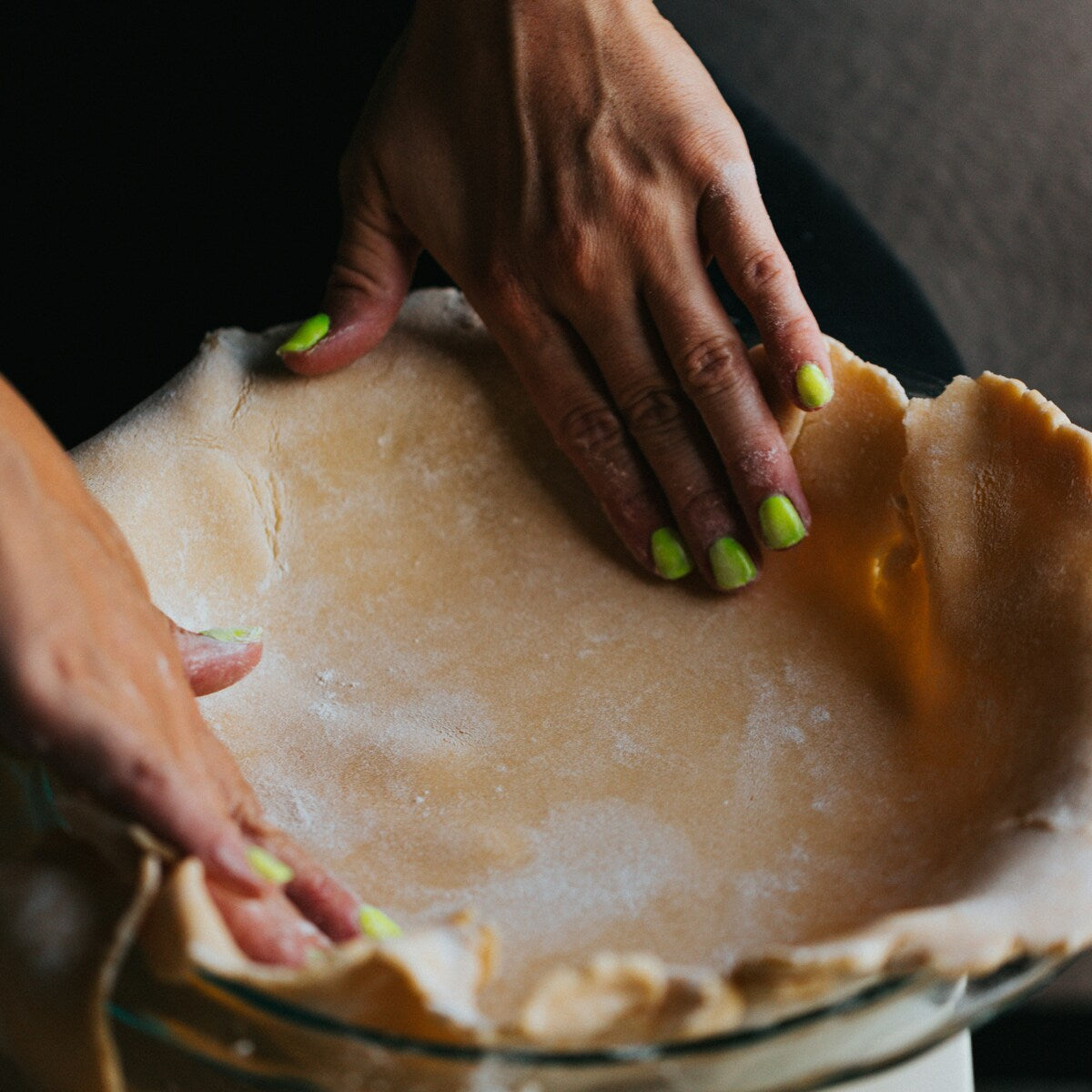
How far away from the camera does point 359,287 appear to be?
3.39ft

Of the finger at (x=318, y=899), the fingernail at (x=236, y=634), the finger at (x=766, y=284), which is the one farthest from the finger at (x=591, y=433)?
the finger at (x=318, y=899)

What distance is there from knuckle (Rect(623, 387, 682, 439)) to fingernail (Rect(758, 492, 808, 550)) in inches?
4.2

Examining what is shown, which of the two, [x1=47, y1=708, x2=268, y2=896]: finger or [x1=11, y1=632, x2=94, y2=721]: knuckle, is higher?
[x1=11, y1=632, x2=94, y2=721]: knuckle

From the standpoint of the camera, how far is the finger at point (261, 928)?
0.58 meters

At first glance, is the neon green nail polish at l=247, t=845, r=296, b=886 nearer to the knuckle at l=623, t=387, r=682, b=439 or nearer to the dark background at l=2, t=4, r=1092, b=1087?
the knuckle at l=623, t=387, r=682, b=439

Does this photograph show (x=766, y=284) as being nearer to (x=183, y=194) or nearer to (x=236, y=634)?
(x=236, y=634)

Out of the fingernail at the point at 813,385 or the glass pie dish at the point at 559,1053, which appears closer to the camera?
the glass pie dish at the point at 559,1053

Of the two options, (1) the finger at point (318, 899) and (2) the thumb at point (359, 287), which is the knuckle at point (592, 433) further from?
(1) the finger at point (318, 899)

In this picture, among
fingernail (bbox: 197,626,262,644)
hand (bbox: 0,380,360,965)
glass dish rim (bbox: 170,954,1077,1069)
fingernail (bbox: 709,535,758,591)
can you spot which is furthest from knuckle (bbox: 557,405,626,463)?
glass dish rim (bbox: 170,954,1077,1069)

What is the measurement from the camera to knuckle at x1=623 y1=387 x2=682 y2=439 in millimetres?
974

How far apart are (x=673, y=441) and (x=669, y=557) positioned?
0.31 ft

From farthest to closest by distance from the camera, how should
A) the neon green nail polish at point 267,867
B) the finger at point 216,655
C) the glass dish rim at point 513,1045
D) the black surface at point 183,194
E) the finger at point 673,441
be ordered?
the black surface at point 183,194, the finger at point 673,441, the finger at point 216,655, the neon green nail polish at point 267,867, the glass dish rim at point 513,1045

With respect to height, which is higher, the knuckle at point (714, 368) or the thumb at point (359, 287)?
the thumb at point (359, 287)

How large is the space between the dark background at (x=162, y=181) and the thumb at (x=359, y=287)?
0.26 m
